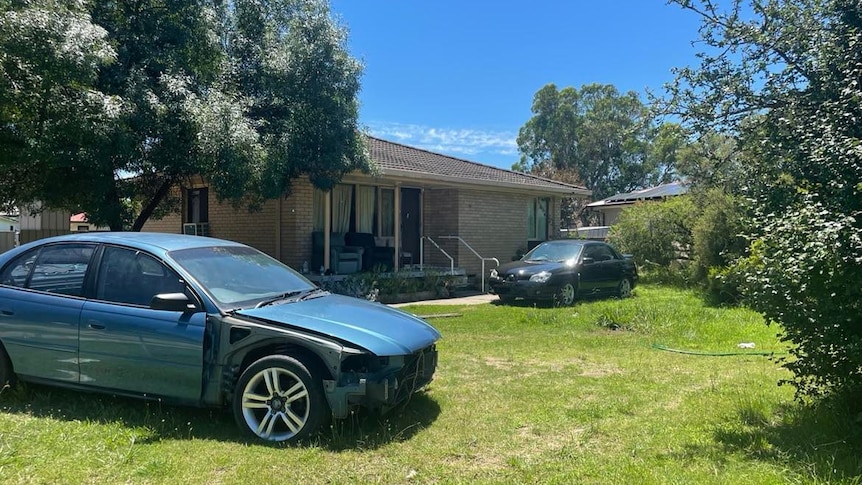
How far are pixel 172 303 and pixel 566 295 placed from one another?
9512 mm

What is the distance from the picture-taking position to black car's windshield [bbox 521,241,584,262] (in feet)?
43.8

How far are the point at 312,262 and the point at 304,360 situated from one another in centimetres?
942

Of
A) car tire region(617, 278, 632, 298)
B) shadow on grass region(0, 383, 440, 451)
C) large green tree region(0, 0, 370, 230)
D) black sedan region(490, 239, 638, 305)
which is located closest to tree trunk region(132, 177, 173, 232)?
large green tree region(0, 0, 370, 230)

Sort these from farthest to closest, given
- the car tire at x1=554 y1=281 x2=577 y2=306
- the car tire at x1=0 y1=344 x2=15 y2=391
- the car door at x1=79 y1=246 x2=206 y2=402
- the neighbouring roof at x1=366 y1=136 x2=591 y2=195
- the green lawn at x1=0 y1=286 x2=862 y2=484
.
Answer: the neighbouring roof at x1=366 y1=136 x2=591 y2=195, the car tire at x1=554 y1=281 x2=577 y2=306, the car tire at x1=0 y1=344 x2=15 y2=391, the car door at x1=79 y1=246 x2=206 y2=402, the green lawn at x1=0 y1=286 x2=862 y2=484

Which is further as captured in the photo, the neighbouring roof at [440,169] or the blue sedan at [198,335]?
the neighbouring roof at [440,169]

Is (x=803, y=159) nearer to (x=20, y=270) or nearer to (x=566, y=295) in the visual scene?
(x=20, y=270)

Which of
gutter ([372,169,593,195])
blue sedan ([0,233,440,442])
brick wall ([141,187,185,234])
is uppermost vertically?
gutter ([372,169,593,195])

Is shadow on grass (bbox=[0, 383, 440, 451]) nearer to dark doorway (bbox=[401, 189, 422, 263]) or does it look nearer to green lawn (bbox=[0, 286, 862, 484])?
green lawn (bbox=[0, 286, 862, 484])

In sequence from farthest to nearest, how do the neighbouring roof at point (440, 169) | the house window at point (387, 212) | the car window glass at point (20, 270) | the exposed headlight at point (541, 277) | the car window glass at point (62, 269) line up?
1. the house window at point (387, 212)
2. the neighbouring roof at point (440, 169)
3. the exposed headlight at point (541, 277)
4. the car window glass at point (20, 270)
5. the car window glass at point (62, 269)

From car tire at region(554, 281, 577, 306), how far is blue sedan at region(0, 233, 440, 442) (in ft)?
25.0

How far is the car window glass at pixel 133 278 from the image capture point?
191 inches

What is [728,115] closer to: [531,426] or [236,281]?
[531,426]

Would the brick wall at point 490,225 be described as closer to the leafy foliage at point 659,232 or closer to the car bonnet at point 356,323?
the leafy foliage at point 659,232

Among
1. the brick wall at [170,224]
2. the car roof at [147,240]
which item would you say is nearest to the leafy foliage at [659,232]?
the brick wall at [170,224]
